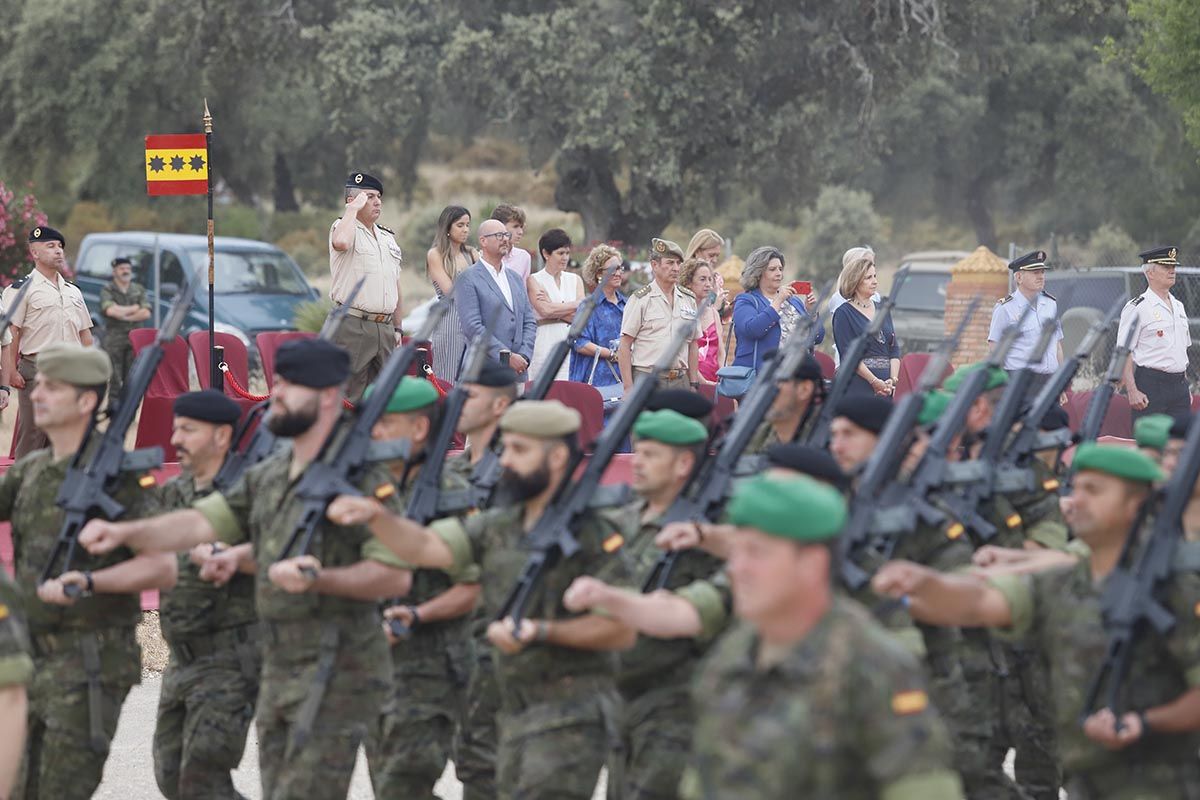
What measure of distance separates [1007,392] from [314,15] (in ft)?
79.6

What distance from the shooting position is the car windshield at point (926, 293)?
2380cm

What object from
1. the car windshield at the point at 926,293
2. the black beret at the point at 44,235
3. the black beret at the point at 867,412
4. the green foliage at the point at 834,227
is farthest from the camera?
the green foliage at the point at 834,227

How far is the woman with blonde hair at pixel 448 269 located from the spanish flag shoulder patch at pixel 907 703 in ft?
28.1

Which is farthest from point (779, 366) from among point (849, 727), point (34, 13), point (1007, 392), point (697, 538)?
point (34, 13)

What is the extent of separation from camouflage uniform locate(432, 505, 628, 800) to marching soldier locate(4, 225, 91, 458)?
7.97 metres

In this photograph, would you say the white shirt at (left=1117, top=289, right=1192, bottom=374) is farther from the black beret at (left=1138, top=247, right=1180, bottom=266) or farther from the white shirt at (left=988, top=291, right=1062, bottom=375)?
the white shirt at (left=988, top=291, right=1062, bottom=375)

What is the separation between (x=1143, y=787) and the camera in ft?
17.0

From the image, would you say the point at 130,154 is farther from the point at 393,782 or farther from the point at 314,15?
the point at 393,782

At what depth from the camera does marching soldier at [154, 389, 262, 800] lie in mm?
6969

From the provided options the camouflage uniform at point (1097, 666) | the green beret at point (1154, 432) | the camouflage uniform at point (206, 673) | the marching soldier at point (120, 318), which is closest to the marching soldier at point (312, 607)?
the camouflage uniform at point (206, 673)

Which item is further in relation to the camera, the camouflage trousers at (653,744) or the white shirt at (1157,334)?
the white shirt at (1157,334)

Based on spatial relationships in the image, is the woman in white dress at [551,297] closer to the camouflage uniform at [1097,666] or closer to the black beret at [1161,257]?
the black beret at [1161,257]

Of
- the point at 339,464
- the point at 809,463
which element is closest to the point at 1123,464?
the point at 809,463

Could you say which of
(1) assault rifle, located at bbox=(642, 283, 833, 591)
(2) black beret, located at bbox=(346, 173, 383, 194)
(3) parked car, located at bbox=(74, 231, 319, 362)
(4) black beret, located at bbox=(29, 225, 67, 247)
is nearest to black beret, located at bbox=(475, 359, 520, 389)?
(1) assault rifle, located at bbox=(642, 283, 833, 591)
